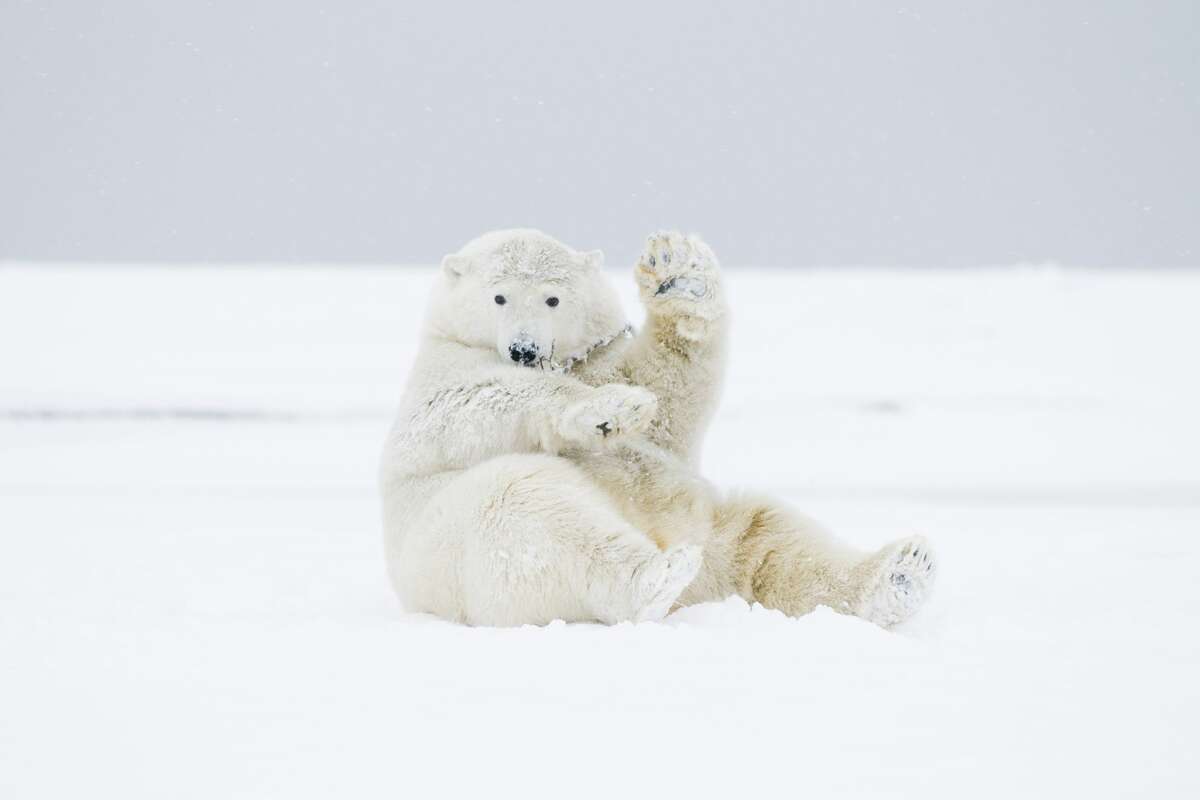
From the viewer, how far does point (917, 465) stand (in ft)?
28.2

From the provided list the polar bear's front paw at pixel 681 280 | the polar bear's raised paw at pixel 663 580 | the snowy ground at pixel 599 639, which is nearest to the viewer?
the snowy ground at pixel 599 639

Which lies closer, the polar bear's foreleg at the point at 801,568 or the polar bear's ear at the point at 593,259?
the polar bear's foreleg at the point at 801,568

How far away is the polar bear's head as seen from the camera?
11.2ft

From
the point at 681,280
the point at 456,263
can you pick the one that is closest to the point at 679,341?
the point at 681,280

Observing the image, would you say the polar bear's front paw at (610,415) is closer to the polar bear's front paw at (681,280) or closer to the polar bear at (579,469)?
the polar bear at (579,469)

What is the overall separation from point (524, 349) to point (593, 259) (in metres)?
0.44

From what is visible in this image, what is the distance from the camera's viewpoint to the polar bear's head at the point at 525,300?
3.40 m

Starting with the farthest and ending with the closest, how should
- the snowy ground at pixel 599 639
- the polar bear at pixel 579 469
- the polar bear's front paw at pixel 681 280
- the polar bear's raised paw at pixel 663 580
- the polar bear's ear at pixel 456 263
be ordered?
the polar bear's ear at pixel 456 263, the polar bear's front paw at pixel 681 280, the polar bear at pixel 579 469, the polar bear's raised paw at pixel 663 580, the snowy ground at pixel 599 639

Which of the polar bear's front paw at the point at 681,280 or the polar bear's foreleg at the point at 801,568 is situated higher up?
the polar bear's front paw at the point at 681,280

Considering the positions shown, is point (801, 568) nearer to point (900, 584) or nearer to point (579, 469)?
point (900, 584)

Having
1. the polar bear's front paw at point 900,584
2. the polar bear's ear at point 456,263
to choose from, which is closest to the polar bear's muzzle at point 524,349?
the polar bear's ear at point 456,263

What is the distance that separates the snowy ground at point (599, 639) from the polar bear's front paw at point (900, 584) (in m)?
0.08

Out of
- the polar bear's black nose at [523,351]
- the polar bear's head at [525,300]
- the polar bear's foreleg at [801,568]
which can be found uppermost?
the polar bear's head at [525,300]

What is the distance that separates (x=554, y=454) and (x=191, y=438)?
292 inches
